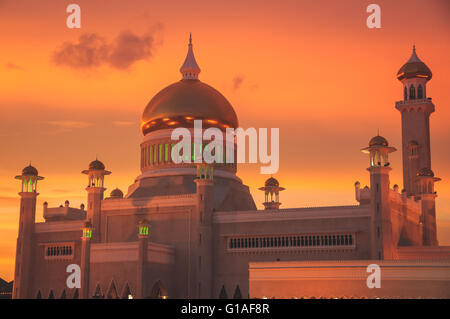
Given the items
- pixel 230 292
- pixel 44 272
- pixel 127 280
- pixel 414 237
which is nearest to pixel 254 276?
pixel 230 292

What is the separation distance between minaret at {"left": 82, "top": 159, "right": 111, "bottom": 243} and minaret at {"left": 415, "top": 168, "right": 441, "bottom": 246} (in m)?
25.0

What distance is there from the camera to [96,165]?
199 feet

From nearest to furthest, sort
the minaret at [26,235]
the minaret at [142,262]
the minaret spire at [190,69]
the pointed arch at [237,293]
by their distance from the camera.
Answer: the minaret at [142,262]
the pointed arch at [237,293]
the minaret at [26,235]
the minaret spire at [190,69]

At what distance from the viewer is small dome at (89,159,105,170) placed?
60.5 meters

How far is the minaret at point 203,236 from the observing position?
54.8 meters

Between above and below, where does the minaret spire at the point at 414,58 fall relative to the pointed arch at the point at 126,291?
above

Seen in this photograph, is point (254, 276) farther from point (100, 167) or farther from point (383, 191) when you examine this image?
point (100, 167)

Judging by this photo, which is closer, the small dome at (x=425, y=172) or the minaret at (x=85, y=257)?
the minaret at (x=85, y=257)

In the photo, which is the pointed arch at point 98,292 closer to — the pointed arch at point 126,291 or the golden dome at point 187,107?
the pointed arch at point 126,291

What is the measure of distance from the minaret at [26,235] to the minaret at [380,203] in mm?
27196

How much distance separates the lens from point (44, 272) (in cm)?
6131

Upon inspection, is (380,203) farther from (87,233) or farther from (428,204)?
(87,233)

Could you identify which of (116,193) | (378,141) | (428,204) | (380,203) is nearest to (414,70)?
(428,204)

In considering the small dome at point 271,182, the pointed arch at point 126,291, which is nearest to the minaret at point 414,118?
the small dome at point 271,182
